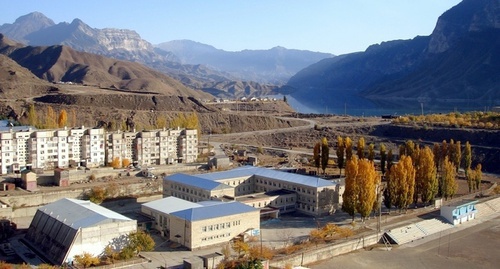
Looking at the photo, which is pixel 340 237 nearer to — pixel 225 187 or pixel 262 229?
pixel 262 229

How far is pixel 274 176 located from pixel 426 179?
8309 mm

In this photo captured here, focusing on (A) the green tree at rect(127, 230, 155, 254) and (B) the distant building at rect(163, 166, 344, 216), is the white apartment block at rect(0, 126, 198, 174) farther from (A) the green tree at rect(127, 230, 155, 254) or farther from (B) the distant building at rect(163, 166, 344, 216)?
(A) the green tree at rect(127, 230, 155, 254)

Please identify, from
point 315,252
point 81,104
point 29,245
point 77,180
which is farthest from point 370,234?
point 81,104

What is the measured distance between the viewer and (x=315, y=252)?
2284 centimetres

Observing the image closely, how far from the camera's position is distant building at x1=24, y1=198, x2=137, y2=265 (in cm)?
2125

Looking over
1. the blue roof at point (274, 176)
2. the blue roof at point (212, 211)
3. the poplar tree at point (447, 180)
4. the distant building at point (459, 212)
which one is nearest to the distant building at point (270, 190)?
the blue roof at point (274, 176)

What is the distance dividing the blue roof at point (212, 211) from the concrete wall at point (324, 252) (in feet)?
11.2

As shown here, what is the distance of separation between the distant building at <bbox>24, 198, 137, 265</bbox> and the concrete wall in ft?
20.2

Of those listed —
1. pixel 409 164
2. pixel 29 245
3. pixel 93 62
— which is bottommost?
pixel 29 245

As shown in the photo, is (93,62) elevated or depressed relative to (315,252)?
elevated

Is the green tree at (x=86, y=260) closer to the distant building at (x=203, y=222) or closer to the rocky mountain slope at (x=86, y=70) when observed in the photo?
the distant building at (x=203, y=222)

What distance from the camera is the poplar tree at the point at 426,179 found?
30375 mm

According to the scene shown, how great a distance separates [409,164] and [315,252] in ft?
29.7

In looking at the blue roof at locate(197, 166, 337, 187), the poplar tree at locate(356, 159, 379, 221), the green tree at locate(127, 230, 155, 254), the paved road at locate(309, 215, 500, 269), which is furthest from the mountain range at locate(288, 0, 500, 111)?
the green tree at locate(127, 230, 155, 254)
